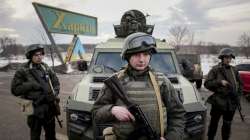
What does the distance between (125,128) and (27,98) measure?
279 cm

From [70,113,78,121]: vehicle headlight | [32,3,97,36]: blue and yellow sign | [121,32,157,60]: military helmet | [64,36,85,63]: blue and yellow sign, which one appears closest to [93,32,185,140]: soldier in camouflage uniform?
[121,32,157,60]: military helmet

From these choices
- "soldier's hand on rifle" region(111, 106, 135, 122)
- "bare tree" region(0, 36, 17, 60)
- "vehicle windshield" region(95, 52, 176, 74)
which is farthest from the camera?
"bare tree" region(0, 36, 17, 60)

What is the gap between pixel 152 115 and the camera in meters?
2.58

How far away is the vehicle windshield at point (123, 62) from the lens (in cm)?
585

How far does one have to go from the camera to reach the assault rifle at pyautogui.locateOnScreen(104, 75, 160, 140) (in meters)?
2.49

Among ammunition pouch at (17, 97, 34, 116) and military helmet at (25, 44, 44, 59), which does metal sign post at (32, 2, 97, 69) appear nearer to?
military helmet at (25, 44, 44, 59)

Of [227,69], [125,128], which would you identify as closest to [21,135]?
[227,69]

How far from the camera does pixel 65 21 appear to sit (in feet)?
70.1

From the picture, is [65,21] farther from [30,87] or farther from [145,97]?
[145,97]

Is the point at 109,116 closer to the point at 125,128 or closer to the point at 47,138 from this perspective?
the point at 125,128

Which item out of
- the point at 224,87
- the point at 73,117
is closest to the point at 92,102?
the point at 73,117

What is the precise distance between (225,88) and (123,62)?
6.15 ft

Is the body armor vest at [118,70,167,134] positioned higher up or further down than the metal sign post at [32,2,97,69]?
further down

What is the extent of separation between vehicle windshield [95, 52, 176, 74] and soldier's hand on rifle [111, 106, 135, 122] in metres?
3.35
